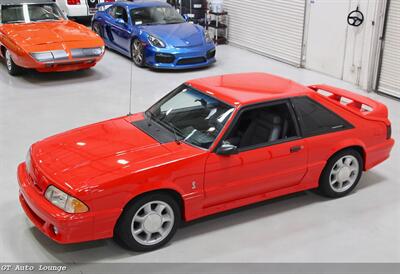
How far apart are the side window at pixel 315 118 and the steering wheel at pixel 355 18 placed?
4.80 metres

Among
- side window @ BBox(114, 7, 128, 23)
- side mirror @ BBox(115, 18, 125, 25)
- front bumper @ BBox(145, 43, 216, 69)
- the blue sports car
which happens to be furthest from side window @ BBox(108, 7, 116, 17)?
front bumper @ BBox(145, 43, 216, 69)

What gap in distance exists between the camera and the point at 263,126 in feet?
15.9

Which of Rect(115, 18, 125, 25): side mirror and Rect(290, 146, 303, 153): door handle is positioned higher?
Rect(115, 18, 125, 25): side mirror

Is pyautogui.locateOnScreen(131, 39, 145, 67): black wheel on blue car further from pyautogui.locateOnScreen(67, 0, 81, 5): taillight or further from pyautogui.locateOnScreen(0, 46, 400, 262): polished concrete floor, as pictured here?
pyautogui.locateOnScreen(67, 0, 81, 5): taillight

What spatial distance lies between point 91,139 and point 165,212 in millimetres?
1015

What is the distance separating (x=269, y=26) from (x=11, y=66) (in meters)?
5.60

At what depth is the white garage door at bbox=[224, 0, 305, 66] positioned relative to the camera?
436 inches

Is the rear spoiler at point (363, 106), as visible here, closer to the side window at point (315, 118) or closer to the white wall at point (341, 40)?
the side window at point (315, 118)

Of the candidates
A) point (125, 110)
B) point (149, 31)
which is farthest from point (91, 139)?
point (149, 31)

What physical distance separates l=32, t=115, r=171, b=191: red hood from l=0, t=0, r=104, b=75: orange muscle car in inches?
178

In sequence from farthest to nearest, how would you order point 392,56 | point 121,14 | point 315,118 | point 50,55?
point 121,14, point 50,55, point 392,56, point 315,118

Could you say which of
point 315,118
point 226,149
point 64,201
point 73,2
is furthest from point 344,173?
point 73,2

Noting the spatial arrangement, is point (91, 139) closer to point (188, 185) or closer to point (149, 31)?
point (188, 185)

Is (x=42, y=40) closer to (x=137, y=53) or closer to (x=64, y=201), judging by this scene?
(x=137, y=53)
